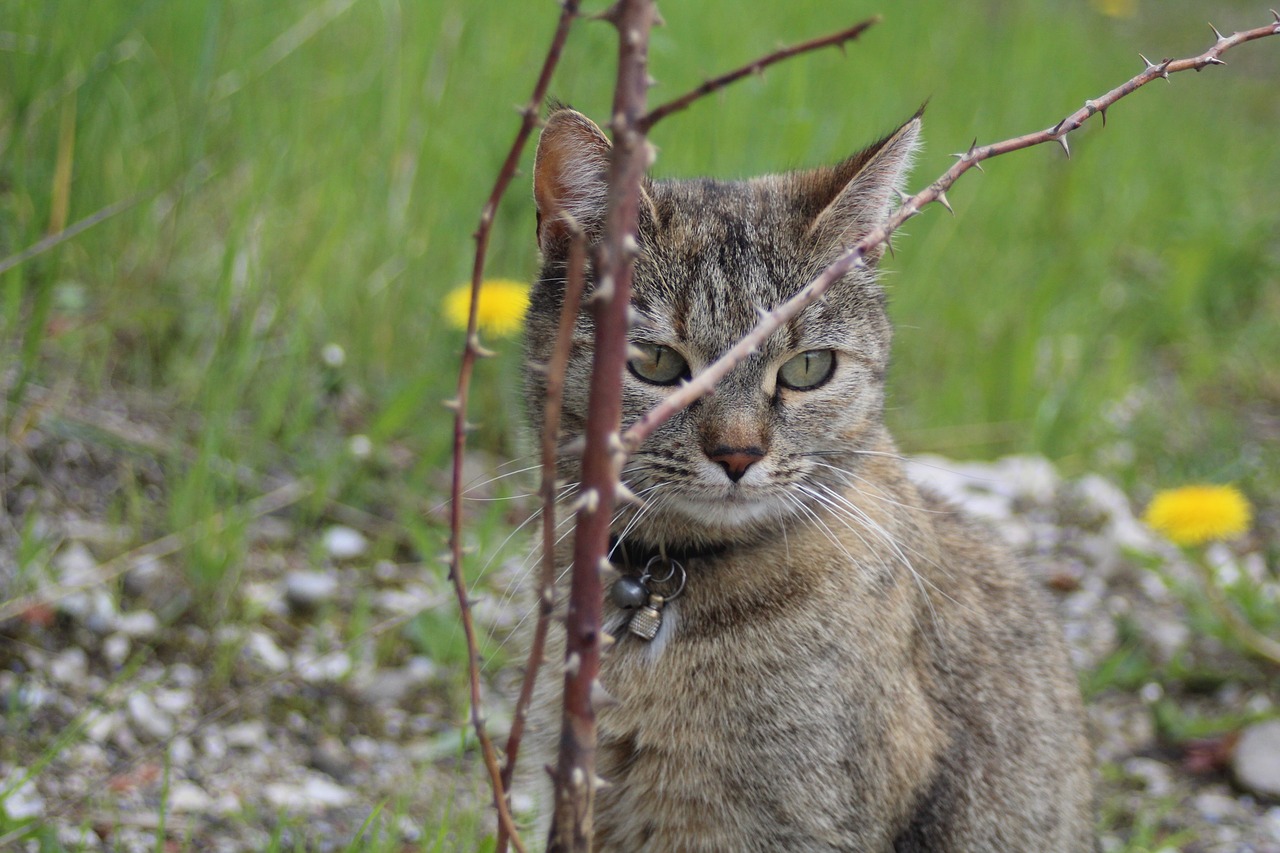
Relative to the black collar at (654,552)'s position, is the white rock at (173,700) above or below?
below

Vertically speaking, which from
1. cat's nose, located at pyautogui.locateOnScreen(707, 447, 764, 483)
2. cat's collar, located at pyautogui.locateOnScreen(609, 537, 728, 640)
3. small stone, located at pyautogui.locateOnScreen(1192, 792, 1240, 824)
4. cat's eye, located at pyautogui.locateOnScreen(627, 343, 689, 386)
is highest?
cat's eye, located at pyautogui.locateOnScreen(627, 343, 689, 386)

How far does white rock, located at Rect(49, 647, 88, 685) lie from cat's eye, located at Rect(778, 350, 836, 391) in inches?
68.5

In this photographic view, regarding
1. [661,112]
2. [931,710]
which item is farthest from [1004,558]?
[661,112]

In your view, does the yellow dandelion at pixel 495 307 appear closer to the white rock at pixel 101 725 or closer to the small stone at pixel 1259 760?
the white rock at pixel 101 725

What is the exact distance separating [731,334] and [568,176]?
41 centimetres

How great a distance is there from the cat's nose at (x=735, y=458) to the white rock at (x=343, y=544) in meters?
1.70

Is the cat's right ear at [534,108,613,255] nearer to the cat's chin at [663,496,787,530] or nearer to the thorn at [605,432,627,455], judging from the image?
the cat's chin at [663,496,787,530]

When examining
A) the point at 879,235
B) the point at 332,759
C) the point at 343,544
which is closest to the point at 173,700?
the point at 332,759

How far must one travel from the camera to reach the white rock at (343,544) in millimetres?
3408

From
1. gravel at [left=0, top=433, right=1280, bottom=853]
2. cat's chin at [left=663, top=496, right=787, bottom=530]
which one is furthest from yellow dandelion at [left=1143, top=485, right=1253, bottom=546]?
cat's chin at [left=663, top=496, right=787, bottom=530]

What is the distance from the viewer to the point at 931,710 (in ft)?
7.56

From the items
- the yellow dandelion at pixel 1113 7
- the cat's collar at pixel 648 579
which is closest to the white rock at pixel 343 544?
A: the cat's collar at pixel 648 579

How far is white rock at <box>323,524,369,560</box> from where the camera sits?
3.41 meters

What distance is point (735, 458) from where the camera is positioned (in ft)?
6.64
